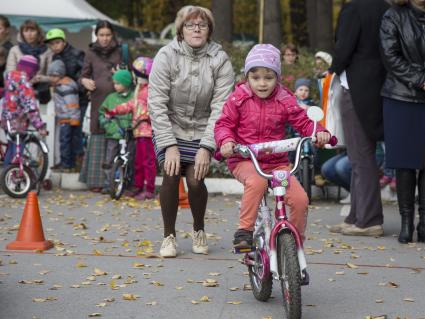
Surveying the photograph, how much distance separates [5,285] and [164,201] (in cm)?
175

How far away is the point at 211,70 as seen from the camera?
8.16 m

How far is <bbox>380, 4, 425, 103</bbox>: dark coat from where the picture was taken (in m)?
8.70

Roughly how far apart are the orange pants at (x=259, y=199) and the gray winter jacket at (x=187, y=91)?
5.38ft

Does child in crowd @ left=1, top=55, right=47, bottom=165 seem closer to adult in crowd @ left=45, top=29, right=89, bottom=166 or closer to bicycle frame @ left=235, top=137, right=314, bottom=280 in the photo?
adult in crowd @ left=45, top=29, right=89, bottom=166

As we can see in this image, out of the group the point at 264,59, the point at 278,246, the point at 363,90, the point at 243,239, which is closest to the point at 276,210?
the point at 278,246

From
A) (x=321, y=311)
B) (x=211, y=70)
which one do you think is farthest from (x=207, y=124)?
(x=321, y=311)

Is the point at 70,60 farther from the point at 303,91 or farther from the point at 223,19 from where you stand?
the point at 223,19

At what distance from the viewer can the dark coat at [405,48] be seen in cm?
870

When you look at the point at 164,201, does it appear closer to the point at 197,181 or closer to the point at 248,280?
the point at 197,181

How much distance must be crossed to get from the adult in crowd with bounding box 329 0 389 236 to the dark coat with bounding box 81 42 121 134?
502 centimetres

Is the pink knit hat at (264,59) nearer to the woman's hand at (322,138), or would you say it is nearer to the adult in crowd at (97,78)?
the woman's hand at (322,138)

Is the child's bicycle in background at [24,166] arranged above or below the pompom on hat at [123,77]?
below

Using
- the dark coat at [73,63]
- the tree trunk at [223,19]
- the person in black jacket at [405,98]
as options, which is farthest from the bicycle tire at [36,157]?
the tree trunk at [223,19]

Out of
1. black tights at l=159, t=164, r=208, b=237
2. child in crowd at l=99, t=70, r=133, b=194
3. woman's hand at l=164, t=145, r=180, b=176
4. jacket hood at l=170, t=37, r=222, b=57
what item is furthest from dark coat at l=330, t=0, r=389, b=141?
child in crowd at l=99, t=70, r=133, b=194
